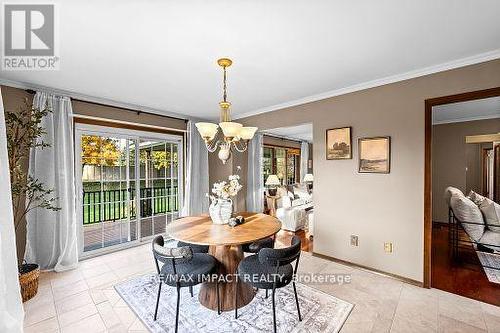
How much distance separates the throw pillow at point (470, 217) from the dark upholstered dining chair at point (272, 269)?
276 centimetres

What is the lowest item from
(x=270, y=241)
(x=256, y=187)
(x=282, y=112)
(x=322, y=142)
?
(x=270, y=241)

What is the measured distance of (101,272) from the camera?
2.97m

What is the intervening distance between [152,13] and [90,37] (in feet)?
2.22

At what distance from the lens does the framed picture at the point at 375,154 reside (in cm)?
274

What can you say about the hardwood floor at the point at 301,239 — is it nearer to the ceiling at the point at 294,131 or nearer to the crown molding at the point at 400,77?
the ceiling at the point at 294,131

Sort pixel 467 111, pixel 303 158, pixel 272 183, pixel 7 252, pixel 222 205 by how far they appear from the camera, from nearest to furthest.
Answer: pixel 7 252 < pixel 222 205 < pixel 467 111 < pixel 272 183 < pixel 303 158

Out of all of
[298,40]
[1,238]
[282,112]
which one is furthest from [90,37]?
[282,112]

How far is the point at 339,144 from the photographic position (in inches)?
123

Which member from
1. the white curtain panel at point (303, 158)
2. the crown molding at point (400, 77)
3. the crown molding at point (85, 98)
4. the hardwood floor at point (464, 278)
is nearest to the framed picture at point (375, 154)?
the crown molding at point (400, 77)

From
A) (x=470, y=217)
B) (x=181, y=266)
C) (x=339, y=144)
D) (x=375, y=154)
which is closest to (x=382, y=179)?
(x=375, y=154)

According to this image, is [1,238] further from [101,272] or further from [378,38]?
[378,38]

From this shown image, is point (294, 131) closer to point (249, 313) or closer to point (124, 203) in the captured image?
point (124, 203)

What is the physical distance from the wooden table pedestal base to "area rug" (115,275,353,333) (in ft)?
0.20

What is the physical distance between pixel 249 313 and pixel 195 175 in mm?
3000
